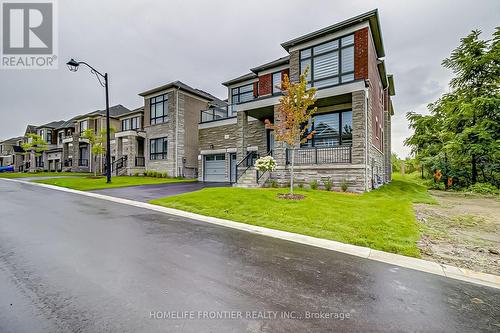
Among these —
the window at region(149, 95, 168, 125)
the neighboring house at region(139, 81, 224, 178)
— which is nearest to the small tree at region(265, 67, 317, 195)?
the neighboring house at region(139, 81, 224, 178)

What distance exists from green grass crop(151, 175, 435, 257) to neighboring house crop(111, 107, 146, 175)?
1752cm

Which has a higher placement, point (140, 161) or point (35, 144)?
point (35, 144)

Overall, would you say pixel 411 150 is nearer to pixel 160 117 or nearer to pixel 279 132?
pixel 279 132

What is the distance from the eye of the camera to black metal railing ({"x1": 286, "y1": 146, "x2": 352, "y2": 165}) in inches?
503

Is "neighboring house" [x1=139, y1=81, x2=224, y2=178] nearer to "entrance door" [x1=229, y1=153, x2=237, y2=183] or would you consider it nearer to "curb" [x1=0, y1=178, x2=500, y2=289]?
"entrance door" [x1=229, y1=153, x2=237, y2=183]

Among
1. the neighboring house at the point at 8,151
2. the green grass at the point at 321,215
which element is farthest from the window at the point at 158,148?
the neighboring house at the point at 8,151

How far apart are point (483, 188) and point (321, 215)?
16.6m

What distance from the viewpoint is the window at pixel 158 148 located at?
80.0 ft

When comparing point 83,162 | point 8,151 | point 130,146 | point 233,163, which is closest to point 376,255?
point 233,163

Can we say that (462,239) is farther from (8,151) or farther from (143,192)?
(8,151)

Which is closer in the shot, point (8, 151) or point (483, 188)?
point (483, 188)

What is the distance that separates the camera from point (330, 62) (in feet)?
47.5

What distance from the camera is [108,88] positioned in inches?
693

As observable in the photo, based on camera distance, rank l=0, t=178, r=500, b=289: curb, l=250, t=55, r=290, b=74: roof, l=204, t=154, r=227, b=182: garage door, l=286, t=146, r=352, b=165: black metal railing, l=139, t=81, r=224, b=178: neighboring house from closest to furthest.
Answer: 1. l=0, t=178, r=500, b=289: curb
2. l=286, t=146, r=352, b=165: black metal railing
3. l=250, t=55, r=290, b=74: roof
4. l=204, t=154, r=227, b=182: garage door
5. l=139, t=81, r=224, b=178: neighboring house
